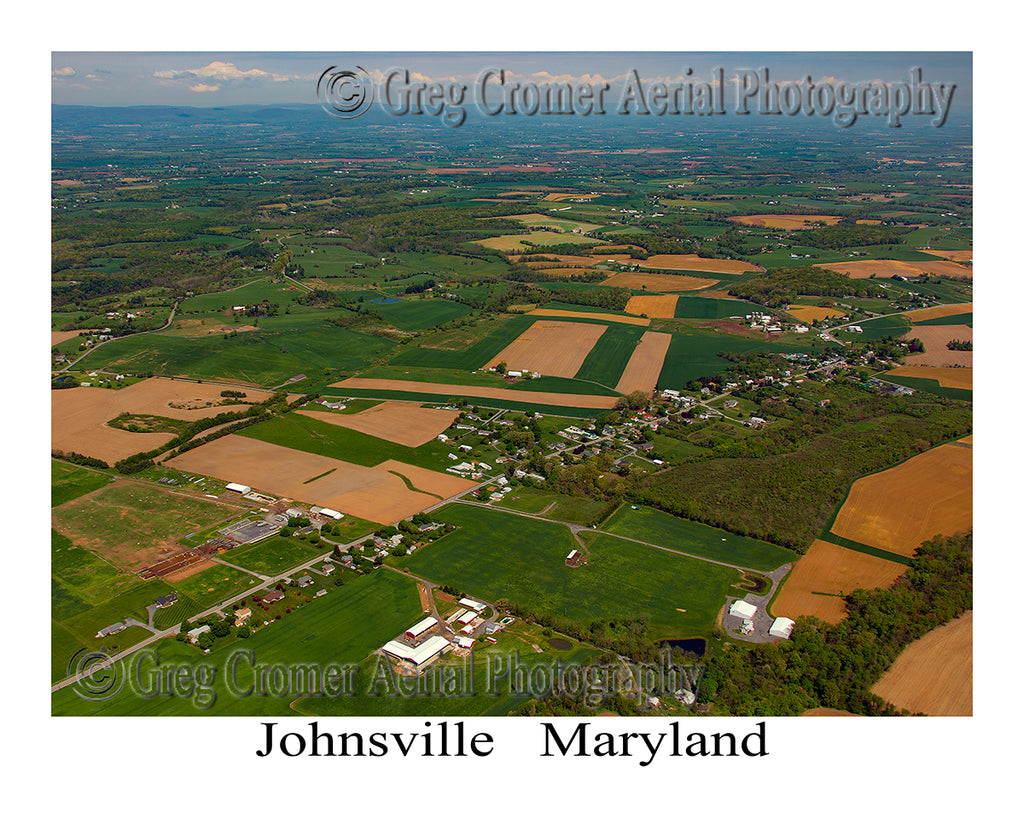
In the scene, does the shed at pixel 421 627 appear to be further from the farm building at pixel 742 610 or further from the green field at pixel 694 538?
the farm building at pixel 742 610

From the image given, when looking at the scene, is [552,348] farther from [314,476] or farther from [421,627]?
[421,627]

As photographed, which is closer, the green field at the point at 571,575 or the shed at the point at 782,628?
the shed at the point at 782,628

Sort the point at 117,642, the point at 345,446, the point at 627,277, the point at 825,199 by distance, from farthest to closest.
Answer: the point at 825,199 < the point at 627,277 < the point at 345,446 < the point at 117,642

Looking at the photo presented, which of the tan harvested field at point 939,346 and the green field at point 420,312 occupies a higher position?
the green field at point 420,312

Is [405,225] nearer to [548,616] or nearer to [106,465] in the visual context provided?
[106,465]

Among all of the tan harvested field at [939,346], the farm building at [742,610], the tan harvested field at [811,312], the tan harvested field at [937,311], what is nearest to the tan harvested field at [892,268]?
the tan harvested field at [937,311]
